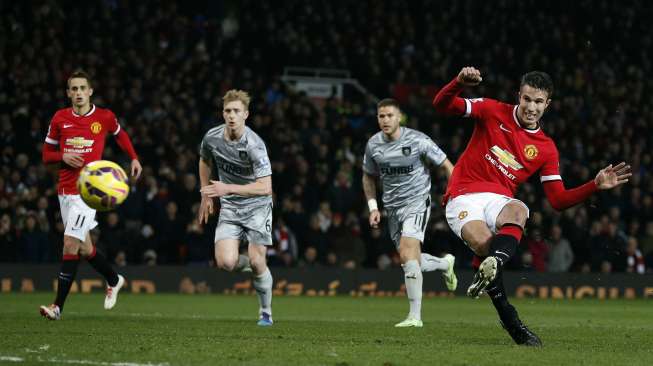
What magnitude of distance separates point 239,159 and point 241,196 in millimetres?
500

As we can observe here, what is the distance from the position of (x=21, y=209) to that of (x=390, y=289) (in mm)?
6906

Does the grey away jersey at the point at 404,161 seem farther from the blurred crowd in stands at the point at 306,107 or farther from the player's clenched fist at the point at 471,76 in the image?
the blurred crowd in stands at the point at 306,107

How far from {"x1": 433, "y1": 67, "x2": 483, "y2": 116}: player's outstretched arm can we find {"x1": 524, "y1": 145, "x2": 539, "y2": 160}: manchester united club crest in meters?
0.62

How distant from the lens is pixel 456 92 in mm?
8852

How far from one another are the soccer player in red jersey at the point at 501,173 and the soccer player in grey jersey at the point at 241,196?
9.27 feet

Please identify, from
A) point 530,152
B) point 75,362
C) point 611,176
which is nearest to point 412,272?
point 530,152

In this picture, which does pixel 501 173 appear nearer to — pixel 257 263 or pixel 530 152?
pixel 530 152

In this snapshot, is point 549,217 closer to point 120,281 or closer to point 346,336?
point 120,281

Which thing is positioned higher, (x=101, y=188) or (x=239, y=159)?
(x=239, y=159)

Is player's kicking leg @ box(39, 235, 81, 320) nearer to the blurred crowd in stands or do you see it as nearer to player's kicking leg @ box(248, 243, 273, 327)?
player's kicking leg @ box(248, 243, 273, 327)

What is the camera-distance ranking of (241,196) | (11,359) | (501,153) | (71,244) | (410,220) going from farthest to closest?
(410,220)
(71,244)
(241,196)
(501,153)
(11,359)

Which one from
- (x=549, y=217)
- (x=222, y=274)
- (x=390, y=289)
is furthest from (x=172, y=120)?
(x=549, y=217)

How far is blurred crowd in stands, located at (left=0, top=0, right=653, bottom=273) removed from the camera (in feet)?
65.9

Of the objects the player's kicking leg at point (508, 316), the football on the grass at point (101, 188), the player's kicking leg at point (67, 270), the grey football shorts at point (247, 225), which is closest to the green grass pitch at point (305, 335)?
the player's kicking leg at point (508, 316)
